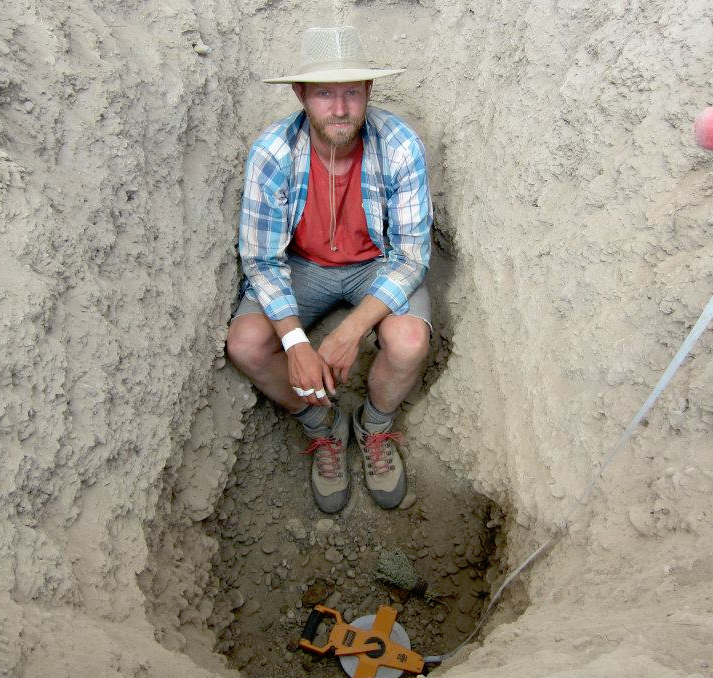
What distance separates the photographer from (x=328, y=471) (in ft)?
7.75

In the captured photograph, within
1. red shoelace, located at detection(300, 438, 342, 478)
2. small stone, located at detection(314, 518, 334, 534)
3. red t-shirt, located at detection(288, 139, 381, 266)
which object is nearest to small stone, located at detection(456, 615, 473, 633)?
small stone, located at detection(314, 518, 334, 534)

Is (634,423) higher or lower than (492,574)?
higher

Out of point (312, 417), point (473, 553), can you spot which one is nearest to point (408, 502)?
point (473, 553)

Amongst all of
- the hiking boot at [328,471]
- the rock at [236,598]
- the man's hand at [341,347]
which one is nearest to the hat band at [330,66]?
the man's hand at [341,347]

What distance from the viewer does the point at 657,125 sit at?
1488 mm

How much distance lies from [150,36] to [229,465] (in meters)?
1.47

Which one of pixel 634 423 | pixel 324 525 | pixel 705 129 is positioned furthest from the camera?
pixel 324 525

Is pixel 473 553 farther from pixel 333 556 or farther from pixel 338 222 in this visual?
pixel 338 222

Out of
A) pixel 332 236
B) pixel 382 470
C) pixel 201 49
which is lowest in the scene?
pixel 382 470

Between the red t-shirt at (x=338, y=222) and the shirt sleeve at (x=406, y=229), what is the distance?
0.12 metres

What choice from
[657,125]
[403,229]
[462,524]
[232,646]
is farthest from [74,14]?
[462,524]

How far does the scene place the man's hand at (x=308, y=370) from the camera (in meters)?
1.92

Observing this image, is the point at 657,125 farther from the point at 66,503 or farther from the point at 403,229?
the point at 66,503

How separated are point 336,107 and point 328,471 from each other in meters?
1.39
